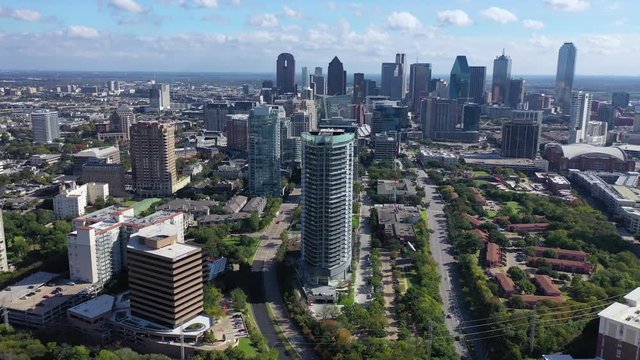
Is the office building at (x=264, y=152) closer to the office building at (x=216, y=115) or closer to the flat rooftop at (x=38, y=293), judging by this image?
the flat rooftop at (x=38, y=293)

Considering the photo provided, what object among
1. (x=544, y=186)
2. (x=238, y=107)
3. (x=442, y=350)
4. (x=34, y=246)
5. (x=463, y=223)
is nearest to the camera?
(x=442, y=350)

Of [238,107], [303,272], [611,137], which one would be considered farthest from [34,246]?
[611,137]

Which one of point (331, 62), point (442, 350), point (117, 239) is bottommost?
point (442, 350)

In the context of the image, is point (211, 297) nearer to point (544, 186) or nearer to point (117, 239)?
point (117, 239)

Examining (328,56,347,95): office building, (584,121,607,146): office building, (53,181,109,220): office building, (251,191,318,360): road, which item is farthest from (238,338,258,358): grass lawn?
(328,56,347,95): office building

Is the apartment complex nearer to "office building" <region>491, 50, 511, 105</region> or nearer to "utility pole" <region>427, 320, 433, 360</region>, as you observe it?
"utility pole" <region>427, 320, 433, 360</region>

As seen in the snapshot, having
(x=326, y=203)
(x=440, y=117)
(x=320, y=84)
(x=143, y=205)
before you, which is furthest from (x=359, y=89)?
(x=326, y=203)
